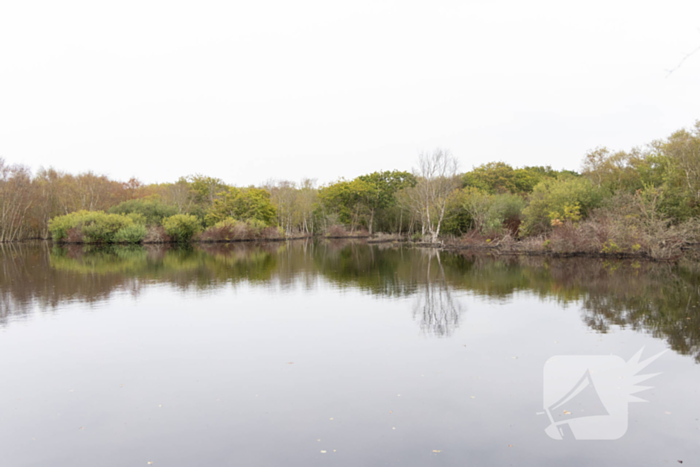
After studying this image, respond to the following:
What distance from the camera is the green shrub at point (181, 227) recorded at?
5569 cm

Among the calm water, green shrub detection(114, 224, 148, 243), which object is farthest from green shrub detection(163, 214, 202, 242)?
the calm water

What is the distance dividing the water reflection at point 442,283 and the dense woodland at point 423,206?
637 centimetres

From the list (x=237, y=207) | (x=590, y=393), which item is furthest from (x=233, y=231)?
(x=590, y=393)

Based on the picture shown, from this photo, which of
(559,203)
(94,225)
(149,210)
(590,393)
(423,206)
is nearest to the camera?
(590,393)

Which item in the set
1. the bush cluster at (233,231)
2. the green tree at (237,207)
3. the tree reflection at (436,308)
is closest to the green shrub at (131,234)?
the bush cluster at (233,231)

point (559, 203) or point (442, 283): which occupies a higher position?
point (559, 203)

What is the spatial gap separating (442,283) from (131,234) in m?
46.7

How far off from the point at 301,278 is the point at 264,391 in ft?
44.7

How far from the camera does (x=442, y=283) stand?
59.6 feet

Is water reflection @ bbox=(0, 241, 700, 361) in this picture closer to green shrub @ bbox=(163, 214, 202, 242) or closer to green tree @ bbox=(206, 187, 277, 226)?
green shrub @ bbox=(163, 214, 202, 242)

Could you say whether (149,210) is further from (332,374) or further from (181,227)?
(332,374)

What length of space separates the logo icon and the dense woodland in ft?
66.8

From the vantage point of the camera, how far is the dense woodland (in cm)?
2862

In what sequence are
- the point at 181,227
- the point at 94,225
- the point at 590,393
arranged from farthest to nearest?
the point at 181,227, the point at 94,225, the point at 590,393
